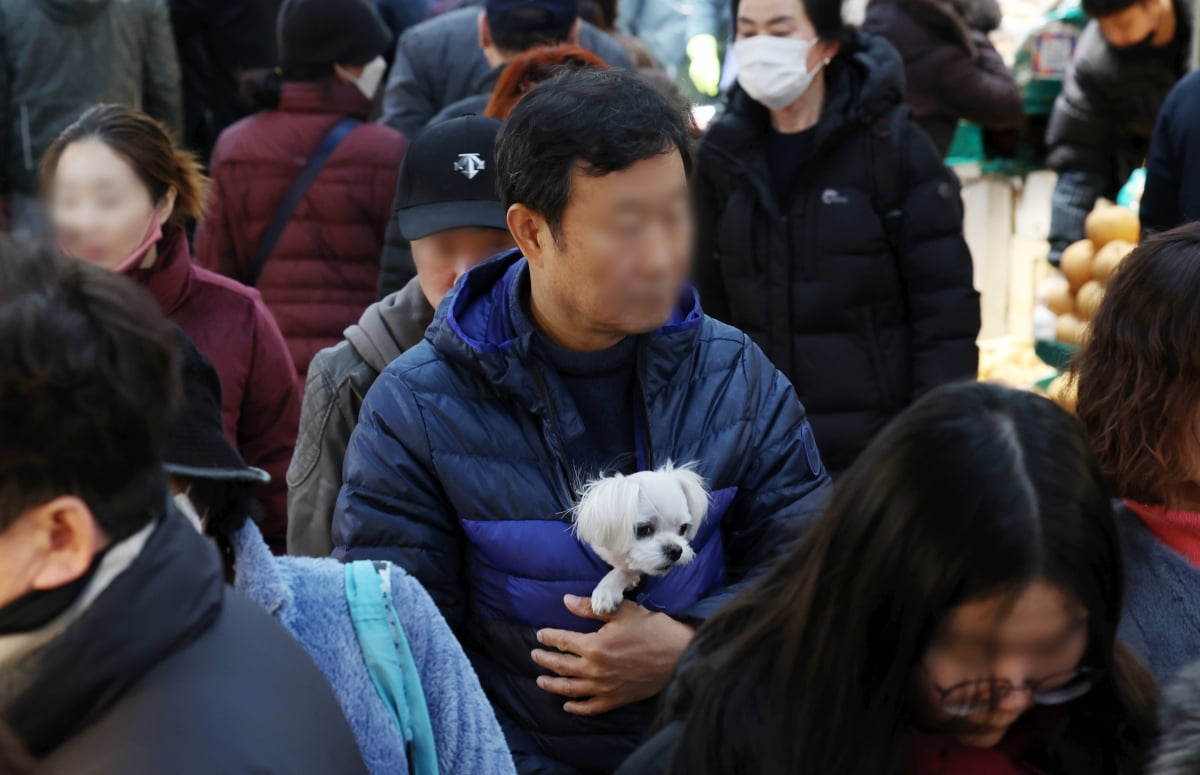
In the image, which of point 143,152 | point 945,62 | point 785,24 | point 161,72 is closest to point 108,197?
point 143,152

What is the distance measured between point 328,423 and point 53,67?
409 cm

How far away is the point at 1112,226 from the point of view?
5922 mm

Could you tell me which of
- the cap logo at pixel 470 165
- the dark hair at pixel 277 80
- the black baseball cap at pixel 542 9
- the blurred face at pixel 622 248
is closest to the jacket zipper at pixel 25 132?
the dark hair at pixel 277 80

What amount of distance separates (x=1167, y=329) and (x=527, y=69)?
198 centimetres

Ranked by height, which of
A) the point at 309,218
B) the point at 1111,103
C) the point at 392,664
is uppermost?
the point at 392,664

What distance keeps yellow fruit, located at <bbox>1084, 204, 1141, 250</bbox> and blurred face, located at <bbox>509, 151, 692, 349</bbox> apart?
12.9 ft

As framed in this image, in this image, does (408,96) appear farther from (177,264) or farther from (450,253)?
(450,253)

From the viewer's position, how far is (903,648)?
1548 mm

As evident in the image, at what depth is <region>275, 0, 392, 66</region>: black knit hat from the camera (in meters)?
5.27

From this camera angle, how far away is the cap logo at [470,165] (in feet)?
10.9

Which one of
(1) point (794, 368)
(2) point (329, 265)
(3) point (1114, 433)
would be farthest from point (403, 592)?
(2) point (329, 265)

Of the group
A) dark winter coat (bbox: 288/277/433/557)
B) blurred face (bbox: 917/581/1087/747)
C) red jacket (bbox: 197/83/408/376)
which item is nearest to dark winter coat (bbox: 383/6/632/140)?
red jacket (bbox: 197/83/408/376)

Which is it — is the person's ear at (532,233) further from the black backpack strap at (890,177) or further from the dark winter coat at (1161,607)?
the black backpack strap at (890,177)

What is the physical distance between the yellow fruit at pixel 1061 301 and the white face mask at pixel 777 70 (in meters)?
2.34
